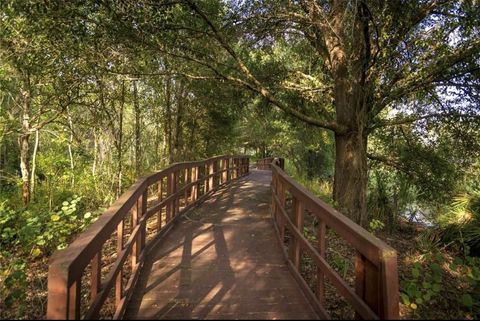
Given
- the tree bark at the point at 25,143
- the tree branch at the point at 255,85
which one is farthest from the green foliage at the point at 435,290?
the tree bark at the point at 25,143

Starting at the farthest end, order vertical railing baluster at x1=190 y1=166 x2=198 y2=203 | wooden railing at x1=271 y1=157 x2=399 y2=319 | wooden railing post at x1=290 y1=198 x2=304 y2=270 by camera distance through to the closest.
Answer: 1. vertical railing baluster at x1=190 y1=166 x2=198 y2=203
2. wooden railing post at x1=290 y1=198 x2=304 y2=270
3. wooden railing at x1=271 y1=157 x2=399 y2=319

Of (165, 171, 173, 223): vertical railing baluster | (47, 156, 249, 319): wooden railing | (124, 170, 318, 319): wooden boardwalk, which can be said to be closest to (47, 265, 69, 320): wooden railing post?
(47, 156, 249, 319): wooden railing

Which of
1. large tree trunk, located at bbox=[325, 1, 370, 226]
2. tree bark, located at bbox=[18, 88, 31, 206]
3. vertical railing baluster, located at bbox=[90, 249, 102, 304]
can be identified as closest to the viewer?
vertical railing baluster, located at bbox=[90, 249, 102, 304]

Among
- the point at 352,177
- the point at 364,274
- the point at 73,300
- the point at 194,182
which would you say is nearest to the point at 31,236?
the point at 194,182

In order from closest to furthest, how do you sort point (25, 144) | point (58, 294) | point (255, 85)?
point (58, 294) → point (255, 85) → point (25, 144)

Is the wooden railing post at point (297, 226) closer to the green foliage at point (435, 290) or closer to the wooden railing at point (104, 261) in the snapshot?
the green foliage at point (435, 290)

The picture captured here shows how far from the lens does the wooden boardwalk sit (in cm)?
370

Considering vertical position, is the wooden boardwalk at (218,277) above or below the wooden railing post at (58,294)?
below

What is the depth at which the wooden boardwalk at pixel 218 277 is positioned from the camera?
3.70 meters

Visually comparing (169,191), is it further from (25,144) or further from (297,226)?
(25,144)

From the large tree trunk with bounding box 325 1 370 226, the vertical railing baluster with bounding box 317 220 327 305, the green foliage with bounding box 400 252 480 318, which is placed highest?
the large tree trunk with bounding box 325 1 370 226

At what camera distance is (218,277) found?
4574 mm

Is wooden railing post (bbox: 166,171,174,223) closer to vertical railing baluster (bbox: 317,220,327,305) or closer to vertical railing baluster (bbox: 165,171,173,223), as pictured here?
vertical railing baluster (bbox: 165,171,173,223)

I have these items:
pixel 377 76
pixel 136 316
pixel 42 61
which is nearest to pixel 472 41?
pixel 377 76
